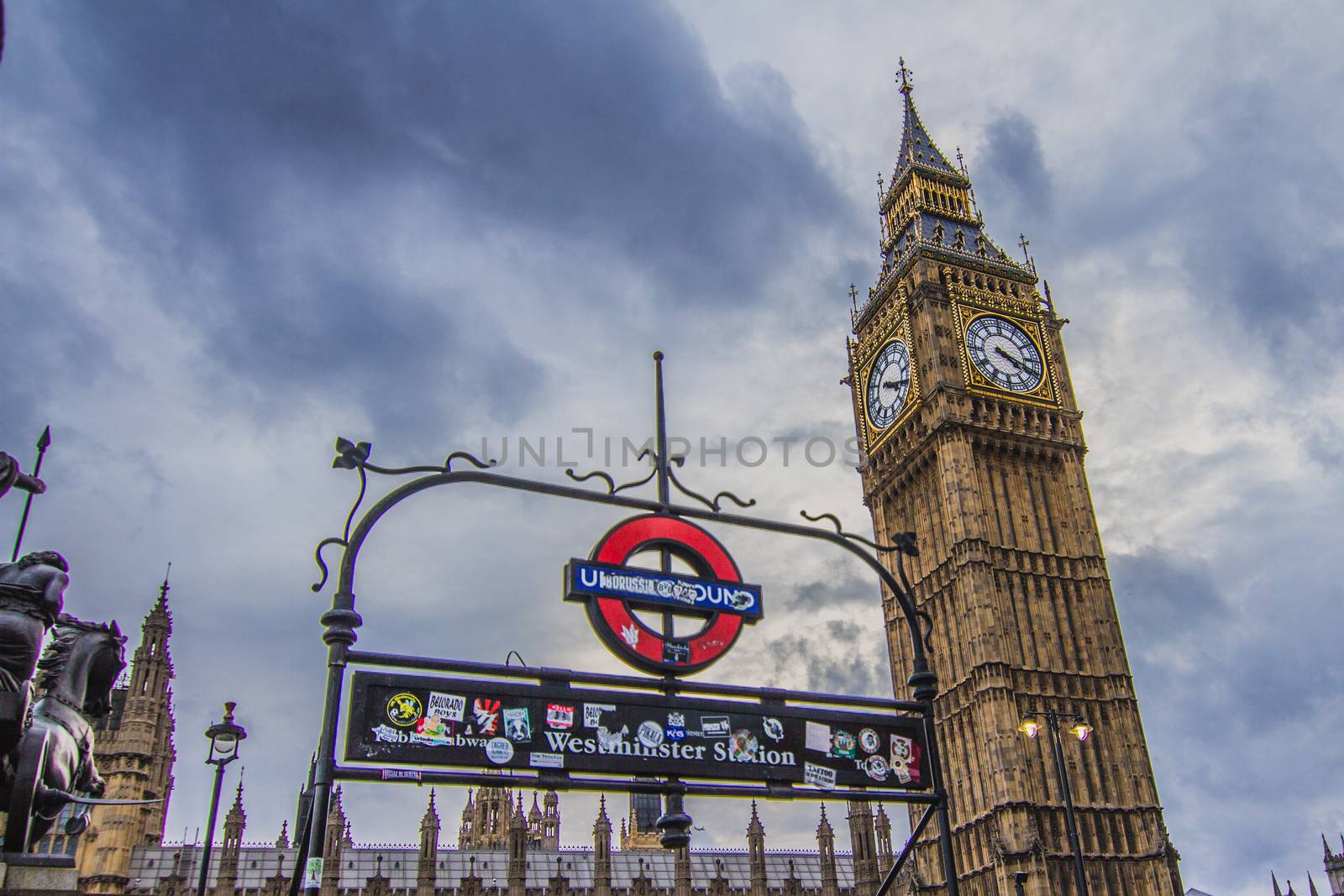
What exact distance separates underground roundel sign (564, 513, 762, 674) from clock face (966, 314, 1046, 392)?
5843cm

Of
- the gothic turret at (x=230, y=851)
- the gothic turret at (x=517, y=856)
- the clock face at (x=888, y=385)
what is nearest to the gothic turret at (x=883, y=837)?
the gothic turret at (x=517, y=856)

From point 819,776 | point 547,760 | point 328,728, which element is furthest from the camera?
point 819,776

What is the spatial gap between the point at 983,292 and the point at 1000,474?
13.0 meters

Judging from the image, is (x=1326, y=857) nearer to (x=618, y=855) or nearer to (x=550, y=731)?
(x=618, y=855)

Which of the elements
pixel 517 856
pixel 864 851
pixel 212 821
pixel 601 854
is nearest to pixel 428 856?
pixel 517 856

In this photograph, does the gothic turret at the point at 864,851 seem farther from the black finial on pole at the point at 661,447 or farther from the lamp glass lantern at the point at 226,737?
the black finial on pole at the point at 661,447

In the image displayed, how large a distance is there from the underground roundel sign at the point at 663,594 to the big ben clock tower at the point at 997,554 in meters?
45.7

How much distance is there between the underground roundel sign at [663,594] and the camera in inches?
424

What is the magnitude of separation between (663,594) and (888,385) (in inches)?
2445

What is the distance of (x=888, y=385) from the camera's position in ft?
234

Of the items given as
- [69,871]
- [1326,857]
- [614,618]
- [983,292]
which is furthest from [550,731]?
[1326,857]

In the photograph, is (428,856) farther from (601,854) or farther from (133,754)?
(133,754)

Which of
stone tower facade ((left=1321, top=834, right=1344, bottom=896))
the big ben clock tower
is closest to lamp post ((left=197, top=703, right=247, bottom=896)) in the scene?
the big ben clock tower

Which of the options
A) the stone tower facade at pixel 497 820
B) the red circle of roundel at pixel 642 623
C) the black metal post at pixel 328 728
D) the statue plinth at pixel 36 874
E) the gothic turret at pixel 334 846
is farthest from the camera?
the stone tower facade at pixel 497 820
